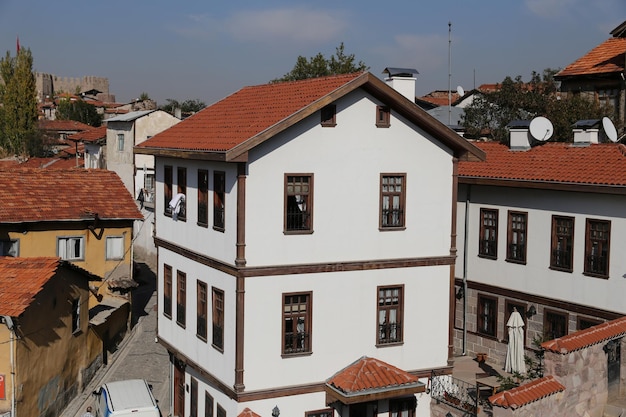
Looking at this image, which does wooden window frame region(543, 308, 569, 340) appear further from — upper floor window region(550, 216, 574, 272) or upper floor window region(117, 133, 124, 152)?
upper floor window region(117, 133, 124, 152)

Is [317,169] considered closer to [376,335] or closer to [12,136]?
[376,335]

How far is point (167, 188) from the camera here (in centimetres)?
2395

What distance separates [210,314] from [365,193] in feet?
16.6

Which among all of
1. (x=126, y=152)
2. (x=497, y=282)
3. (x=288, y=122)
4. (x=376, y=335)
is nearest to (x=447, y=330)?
(x=376, y=335)

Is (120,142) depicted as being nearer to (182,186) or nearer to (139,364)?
(139,364)

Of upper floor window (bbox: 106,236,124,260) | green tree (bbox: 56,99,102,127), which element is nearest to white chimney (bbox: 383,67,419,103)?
upper floor window (bbox: 106,236,124,260)

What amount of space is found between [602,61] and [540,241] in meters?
21.0

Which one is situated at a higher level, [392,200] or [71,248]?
[392,200]

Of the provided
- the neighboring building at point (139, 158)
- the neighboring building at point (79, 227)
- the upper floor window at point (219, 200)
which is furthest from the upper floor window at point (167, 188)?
the neighboring building at point (139, 158)

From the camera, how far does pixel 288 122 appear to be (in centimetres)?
1898

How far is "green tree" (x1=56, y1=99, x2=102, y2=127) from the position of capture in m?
112

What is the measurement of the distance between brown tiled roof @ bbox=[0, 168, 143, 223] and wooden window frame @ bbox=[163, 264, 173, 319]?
9462 millimetres

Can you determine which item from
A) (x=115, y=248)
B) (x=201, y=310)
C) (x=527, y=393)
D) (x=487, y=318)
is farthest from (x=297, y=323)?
(x=115, y=248)

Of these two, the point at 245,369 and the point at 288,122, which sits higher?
the point at 288,122
